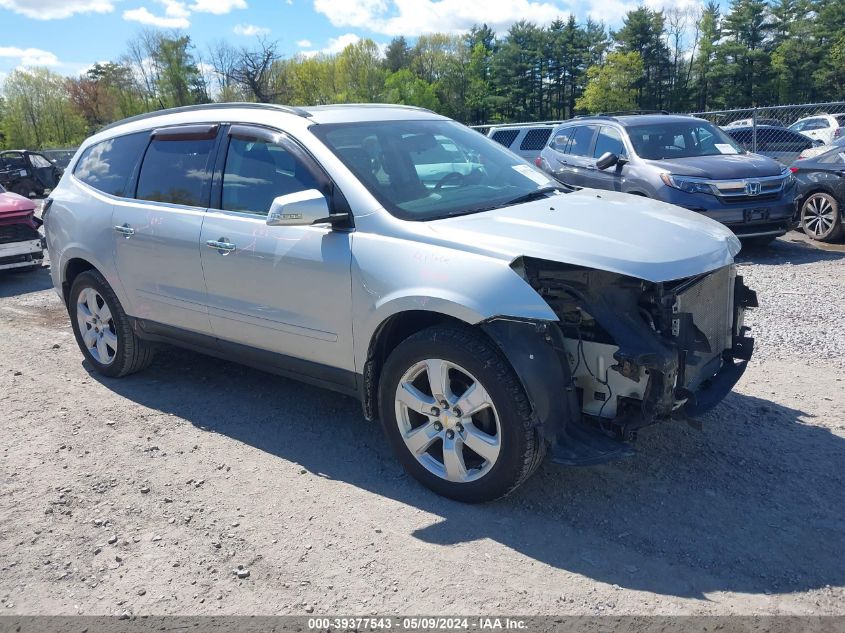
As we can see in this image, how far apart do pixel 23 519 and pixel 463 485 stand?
7.52ft

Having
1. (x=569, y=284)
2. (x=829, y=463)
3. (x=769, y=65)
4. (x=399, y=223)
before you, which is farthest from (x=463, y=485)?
(x=769, y=65)

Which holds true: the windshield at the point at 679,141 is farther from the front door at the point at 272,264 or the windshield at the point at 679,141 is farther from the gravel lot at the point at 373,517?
the front door at the point at 272,264

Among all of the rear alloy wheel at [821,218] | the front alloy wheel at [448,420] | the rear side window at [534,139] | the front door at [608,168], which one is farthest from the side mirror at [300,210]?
the rear side window at [534,139]

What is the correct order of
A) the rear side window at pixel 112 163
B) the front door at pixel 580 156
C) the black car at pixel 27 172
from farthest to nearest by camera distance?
the black car at pixel 27 172
the front door at pixel 580 156
the rear side window at pixel 112 163

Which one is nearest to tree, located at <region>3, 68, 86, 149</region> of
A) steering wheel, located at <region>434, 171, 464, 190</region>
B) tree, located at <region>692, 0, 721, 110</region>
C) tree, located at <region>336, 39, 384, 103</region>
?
tree, located at <region>336, 39, 384, 103</region>

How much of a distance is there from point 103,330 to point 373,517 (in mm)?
3211

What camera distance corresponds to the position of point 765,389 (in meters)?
4.92

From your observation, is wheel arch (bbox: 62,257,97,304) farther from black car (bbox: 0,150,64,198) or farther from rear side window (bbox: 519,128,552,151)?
black car (bbox: 0,150,64,198)

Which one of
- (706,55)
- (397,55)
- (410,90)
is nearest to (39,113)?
(410,90)

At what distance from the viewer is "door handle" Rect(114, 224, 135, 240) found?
5.00 meters

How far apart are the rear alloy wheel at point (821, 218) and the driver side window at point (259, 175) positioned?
29.5ft

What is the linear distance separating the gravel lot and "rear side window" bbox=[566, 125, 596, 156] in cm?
646

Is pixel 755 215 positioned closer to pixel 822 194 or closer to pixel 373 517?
pixel 822 194

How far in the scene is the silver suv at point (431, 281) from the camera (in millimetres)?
3312
